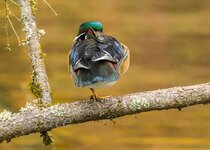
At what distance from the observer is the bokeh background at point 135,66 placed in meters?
8.55

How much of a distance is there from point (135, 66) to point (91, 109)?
28.9ft

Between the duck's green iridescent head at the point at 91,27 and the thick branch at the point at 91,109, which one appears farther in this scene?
the duck's green iridescent head at the point at 91,27

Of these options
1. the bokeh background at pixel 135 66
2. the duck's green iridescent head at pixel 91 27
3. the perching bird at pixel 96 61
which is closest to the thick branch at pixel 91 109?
the perching bird at pixel 96 61

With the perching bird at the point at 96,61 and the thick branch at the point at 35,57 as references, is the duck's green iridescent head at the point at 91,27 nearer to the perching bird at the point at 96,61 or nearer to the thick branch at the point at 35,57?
the perching bird at the point at 96,61

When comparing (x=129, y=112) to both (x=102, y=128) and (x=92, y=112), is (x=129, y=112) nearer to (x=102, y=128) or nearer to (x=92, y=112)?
(x=92, y=112)

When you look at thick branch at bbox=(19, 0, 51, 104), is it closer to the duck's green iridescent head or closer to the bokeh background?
the duck's green iridescent head

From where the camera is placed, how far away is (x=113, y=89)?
10.3 metres

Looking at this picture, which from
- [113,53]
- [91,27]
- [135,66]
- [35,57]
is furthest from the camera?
[135,66]

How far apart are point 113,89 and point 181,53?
2.94 m

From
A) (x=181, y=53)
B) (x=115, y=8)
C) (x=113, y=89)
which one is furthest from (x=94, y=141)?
(x=115, y=8)

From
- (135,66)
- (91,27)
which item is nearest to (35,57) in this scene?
(91,27)

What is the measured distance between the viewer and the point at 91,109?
3293 millimetres

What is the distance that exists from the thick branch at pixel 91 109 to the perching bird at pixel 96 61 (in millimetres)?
98

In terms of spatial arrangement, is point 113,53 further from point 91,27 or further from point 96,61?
point 91,27
